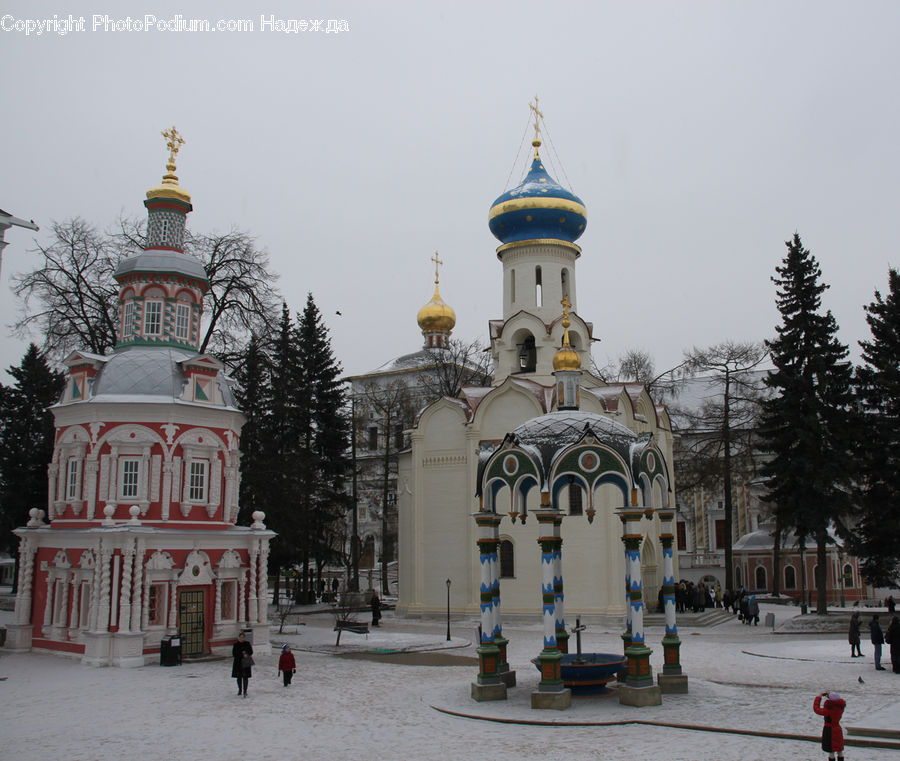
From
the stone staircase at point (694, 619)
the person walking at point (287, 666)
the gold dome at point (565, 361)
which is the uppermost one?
the gold dome at point (565, 361)

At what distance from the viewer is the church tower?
102 ft

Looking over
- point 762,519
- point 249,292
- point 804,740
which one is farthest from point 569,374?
point 762,519

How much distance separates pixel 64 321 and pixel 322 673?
16.2 metres

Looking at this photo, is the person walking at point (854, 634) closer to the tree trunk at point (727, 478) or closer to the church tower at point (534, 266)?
the tree trunk at point (727, 478)

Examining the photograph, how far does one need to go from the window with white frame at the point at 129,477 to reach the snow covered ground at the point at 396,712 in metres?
4.02

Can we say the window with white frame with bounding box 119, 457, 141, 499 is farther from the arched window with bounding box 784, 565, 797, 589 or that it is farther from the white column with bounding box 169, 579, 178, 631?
the arched window with bounding box 784, 565, 797, 589

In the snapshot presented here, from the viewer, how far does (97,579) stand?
19516mm

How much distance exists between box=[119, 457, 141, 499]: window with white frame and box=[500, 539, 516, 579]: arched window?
39.9ft

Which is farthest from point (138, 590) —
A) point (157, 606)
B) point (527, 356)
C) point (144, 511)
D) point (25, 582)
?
point (527, 356)

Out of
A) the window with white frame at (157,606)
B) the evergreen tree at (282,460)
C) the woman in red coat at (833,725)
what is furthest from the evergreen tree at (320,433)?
the woman in red coat at (833,725)

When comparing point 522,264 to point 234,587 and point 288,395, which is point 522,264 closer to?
point 288,395

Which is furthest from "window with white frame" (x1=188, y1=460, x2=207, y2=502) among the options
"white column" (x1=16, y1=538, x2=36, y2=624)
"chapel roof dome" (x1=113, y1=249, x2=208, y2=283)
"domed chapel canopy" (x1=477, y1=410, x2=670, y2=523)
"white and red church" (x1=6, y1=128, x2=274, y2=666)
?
"domed chapel canopy" (x1=477, y1=410, x2=670, y2=523)

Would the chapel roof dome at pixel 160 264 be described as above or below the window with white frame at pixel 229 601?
above

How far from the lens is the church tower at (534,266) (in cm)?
3103
